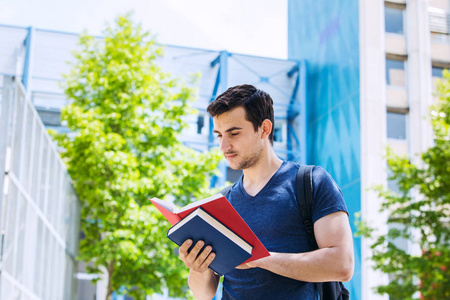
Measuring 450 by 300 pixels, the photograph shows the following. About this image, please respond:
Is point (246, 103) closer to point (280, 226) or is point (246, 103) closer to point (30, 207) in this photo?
point (280, 226)

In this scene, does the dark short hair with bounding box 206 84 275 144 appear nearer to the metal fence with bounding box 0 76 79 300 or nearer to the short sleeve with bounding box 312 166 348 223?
the short sleeve with bounding box 312 166 348 223

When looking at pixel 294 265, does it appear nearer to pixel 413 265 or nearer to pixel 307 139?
pixel 413 265


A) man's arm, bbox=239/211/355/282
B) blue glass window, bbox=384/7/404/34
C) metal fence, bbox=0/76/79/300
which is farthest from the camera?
blue glass window, bbox=384/7/404/34

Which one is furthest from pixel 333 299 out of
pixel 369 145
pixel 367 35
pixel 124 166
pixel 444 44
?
pixel 444 44

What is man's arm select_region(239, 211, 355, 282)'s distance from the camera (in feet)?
8.03

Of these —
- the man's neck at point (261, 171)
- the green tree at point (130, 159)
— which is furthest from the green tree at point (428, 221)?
the man's neck at point (261, 171)

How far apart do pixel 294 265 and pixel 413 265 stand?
38.4 feet

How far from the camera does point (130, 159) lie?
15.1 meters

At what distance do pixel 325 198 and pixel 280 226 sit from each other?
22 centimetres

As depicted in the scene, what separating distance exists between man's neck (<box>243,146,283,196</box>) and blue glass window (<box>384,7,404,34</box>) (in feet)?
72.2

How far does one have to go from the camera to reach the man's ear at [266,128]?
282 centimetres

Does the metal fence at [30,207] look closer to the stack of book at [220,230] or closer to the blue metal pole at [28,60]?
the blue metal pole at [28,60]

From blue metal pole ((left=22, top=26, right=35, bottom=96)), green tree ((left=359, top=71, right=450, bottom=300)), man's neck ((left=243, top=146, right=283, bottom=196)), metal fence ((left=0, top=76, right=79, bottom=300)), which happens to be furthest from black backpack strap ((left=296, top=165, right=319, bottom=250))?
blue metal pole ((left=22, top=26, right=35, bottom=96))

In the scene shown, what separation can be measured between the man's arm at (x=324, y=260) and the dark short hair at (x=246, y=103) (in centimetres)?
57
